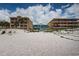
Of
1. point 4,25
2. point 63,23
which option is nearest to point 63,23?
point 63,23

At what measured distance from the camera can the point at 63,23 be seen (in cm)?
219

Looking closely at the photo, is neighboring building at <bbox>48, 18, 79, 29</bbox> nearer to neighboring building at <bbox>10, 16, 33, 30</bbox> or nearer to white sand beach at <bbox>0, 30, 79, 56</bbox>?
white sand beach at <bbox>0, 30, 79, 56</bbox>

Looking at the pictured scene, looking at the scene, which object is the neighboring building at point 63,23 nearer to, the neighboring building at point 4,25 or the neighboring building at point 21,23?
the neighboring building at point 21,23

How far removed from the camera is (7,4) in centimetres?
212

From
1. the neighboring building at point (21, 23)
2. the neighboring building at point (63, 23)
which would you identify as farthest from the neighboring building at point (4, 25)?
the neighboring building at point (63, 23)

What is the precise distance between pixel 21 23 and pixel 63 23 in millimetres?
489

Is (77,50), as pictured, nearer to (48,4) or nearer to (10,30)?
(48,4)

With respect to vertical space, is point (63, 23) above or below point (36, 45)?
above

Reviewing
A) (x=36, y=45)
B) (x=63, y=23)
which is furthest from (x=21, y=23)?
(x=63, y=23)

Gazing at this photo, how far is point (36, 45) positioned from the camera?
2.13m

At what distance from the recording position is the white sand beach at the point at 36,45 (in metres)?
2.12

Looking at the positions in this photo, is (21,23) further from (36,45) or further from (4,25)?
(36,45)

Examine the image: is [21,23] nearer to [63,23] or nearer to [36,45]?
[36,45]

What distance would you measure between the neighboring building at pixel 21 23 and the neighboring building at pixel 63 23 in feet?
0.80
